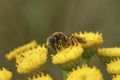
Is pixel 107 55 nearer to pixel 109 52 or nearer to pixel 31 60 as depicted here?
pixel 109 52

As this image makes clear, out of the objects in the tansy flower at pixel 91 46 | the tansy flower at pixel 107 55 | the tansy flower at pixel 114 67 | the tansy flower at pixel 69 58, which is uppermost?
the tansy flower at pixel 91 46

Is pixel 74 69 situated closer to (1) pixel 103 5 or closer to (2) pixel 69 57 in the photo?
(2) pixel 69 57

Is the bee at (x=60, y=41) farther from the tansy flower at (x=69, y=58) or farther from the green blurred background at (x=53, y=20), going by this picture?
the green blurred background at (x=53, y=20)

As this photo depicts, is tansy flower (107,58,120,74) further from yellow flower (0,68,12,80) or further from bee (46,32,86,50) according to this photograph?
yellow flower (0,68,12,80)

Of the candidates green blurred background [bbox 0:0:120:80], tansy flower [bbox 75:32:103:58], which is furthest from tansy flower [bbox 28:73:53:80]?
green blurred background [bbox 0:0:120:80]

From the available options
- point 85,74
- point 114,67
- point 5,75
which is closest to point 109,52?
point 114,67

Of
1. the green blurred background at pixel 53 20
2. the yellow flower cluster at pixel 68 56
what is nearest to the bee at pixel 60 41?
the yellow flower cluster at pixel 68 56
